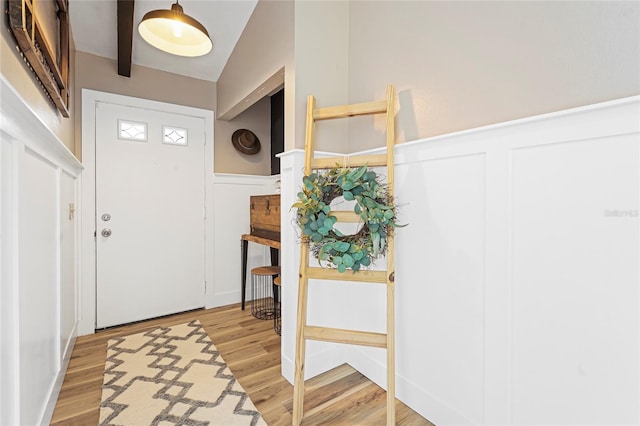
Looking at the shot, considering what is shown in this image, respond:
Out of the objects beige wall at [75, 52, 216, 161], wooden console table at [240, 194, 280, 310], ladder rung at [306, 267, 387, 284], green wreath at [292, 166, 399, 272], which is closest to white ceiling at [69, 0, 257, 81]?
beige wall at [75, 52, 216, 161]

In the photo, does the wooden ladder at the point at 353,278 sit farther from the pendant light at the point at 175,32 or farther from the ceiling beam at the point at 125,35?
the ceiling beam at the point at 125,35

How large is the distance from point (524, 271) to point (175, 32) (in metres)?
2.20

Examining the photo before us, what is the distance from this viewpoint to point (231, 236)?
3.11 metres

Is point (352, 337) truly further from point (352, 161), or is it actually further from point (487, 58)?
point (487, 58)

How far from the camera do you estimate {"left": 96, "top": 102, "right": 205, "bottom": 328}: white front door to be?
8.29 feet

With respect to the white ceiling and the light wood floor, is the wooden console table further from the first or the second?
the white ceiling

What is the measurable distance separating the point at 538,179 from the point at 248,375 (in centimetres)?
184

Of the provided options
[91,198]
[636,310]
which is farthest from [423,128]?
[91,198]

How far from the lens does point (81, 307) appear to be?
241 centimetres

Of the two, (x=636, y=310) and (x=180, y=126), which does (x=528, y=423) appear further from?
(x=180, y=126)

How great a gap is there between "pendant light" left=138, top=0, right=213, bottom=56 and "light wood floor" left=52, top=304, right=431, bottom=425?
2.09m

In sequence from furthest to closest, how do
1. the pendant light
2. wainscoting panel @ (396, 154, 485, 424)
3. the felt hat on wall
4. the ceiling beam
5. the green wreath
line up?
the felt hat on wall
the ceiling beam
the pendant light
the green wreath
wainscoting panel @ (396, 154, 485, 424)

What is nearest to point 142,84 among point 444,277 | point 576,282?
point 444,277

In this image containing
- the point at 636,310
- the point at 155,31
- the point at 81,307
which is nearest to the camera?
the point at 636,310
